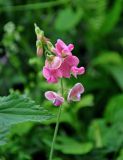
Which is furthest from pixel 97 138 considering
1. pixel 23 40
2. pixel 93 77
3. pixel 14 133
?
pixel 23 40

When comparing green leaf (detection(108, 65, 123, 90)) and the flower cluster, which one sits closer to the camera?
the flower cluster

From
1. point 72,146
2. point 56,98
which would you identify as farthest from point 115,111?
point 56,98

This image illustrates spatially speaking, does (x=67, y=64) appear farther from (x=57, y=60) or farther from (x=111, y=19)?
(x=111, y=19)

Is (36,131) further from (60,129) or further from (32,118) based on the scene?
(32,118)

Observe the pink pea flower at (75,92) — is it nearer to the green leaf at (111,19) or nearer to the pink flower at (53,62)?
the pink flower at (53,62)

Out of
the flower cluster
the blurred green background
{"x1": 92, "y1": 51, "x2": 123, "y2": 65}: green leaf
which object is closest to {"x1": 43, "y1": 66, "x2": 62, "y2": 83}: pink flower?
the flower cluster

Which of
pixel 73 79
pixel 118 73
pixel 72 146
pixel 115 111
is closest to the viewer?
pixel 72 146

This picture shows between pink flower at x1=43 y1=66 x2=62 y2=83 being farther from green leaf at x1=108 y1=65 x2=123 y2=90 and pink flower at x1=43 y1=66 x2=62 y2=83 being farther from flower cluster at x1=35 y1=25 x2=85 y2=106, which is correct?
green leaf at x1=108 y1=65 x2=123 y2=90
